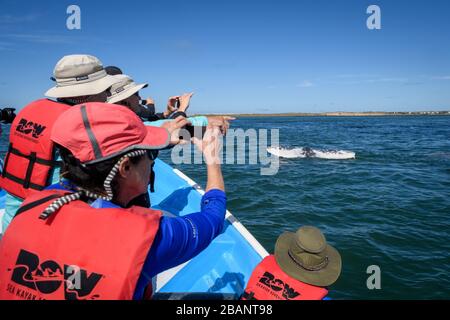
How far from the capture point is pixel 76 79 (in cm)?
299

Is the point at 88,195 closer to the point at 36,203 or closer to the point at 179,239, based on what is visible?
the point at 36,203

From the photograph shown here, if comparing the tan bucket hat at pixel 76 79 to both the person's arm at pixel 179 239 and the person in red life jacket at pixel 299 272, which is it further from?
the person in red life jacket at pixel 299 272

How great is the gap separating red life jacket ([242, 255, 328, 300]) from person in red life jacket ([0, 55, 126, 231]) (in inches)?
97.9

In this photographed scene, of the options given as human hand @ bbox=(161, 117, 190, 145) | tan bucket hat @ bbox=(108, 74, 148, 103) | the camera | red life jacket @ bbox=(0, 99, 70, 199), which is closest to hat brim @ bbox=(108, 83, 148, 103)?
tan bucket hat @ bbox=(108, 74, 148, 103)

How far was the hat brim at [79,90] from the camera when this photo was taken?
9.55 ft

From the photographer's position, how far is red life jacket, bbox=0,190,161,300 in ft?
4.72

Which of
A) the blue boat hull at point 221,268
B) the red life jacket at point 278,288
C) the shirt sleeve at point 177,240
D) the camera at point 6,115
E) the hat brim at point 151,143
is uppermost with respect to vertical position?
the camera at point 6,115

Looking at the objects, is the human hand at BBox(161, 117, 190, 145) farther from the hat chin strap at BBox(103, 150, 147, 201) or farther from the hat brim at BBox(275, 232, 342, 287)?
the hat brim at BBox(275, 232, 342, 287)

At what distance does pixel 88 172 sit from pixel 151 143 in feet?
1.36

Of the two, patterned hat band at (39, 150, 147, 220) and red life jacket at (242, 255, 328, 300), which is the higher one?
patterned hat band at (39, 150, 147, 220)

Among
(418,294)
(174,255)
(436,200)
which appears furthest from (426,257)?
(174,255)

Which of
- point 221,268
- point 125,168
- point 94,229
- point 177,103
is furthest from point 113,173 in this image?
point 221,268

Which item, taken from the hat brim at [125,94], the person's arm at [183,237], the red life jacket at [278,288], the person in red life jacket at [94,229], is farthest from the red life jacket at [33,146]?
the red life jacket at [278,288]
